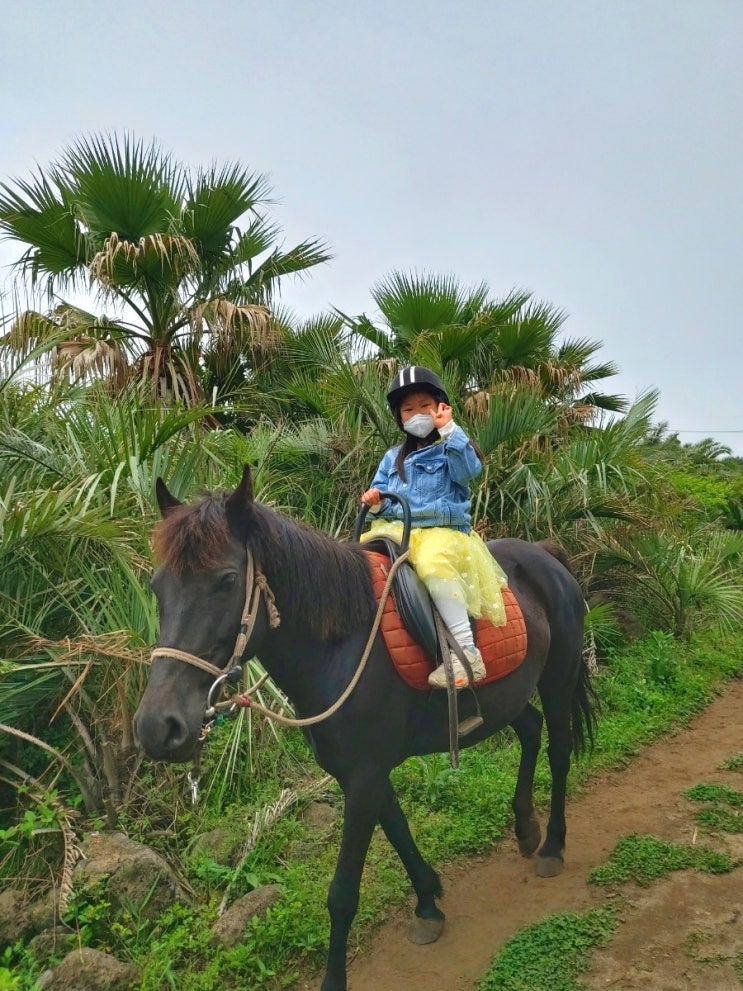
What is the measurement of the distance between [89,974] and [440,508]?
2365mm

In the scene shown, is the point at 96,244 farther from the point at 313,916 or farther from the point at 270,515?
the point at 313,916

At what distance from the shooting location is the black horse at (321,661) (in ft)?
5.94

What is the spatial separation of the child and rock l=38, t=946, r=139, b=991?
174cm

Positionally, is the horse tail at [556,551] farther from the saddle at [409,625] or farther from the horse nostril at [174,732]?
the horse nostril at [174,732]

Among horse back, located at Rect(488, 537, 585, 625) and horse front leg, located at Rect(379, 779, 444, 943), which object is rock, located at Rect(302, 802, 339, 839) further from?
horse back, located at Rect(488, 537, 585, 625)

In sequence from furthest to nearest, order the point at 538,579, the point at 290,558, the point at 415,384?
the point at 538,579
the point at 415,384
the point at 290,558

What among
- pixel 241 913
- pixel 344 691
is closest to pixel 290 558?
pixel 344 691

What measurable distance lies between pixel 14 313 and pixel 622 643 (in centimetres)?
635

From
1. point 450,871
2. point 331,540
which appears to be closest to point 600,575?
point 450,871

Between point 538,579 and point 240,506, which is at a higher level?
point 240,506

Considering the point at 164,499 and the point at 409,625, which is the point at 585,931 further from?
the point at 164,499

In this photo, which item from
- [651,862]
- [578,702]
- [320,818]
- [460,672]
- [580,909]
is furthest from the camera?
[578,702]

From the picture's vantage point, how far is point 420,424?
264 centimetres

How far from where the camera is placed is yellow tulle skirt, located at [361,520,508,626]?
2475 millimetres
